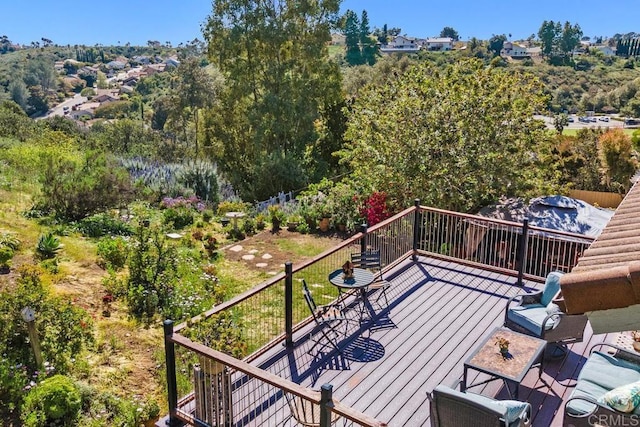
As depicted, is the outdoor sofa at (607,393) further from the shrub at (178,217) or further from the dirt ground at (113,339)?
the shrub at (178,217)

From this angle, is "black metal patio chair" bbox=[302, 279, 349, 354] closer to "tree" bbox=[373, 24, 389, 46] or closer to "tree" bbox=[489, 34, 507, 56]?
"tree" bbox=[489, 34, 507, 56]

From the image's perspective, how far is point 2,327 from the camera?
227 inches

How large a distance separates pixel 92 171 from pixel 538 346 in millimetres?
10419

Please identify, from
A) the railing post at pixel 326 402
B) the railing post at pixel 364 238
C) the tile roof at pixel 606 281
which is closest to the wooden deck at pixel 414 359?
the railing post at pixel 364 238

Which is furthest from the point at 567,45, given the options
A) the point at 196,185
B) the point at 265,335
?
the point at 265,335

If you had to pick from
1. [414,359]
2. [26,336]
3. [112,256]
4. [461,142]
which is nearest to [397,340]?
[414,359]

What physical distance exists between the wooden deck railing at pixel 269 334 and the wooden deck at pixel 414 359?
0.70ft

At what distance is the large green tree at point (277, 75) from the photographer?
20.5 m

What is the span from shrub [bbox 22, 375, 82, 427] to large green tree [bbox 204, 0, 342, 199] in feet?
51.6

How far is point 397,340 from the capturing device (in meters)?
6.18

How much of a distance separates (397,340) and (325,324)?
0.91 meters

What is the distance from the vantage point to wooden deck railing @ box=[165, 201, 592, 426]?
409cm

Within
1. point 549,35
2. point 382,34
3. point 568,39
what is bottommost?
point 568,39

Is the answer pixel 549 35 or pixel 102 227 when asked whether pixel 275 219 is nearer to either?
pixel 102 227
